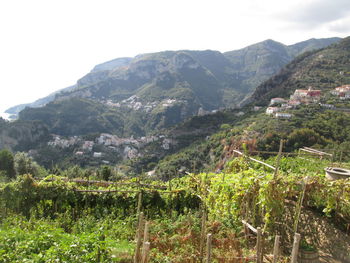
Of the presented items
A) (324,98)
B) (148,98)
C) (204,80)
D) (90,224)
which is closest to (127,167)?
(324,98)

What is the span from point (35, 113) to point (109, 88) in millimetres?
78996

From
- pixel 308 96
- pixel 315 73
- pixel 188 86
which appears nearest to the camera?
pixel 308 96

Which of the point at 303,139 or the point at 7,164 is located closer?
the point at 7,164

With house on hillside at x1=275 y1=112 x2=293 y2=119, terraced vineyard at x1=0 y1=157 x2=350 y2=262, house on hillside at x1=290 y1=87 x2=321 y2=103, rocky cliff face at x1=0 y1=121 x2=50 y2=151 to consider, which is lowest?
rocky cliff face at x1=0 y1=121 x2=50 y2=151

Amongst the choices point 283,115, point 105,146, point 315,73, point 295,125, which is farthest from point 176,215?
point 105,146

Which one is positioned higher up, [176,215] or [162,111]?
[176,215]

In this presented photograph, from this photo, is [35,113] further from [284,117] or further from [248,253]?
[248,253]

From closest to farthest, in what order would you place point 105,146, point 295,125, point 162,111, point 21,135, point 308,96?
point 295,125 → point 308,96 → point 21,135 → point 105,146 → point 162,111

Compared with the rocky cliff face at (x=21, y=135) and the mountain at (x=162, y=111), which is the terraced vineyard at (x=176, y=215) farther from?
the rocky cliff face at (x=21, y=135)

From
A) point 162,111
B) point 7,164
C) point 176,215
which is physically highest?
point 176,215

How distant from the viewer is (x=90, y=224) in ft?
22.9

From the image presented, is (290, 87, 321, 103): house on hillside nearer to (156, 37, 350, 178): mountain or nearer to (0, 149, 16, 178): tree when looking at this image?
(156, 37, 350, 178): mountain

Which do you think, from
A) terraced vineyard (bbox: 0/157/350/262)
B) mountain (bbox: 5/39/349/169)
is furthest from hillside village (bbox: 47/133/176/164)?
terraced vineyard (bbox: 0/157/350/262)

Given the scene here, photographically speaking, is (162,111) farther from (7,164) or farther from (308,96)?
(7,164)
